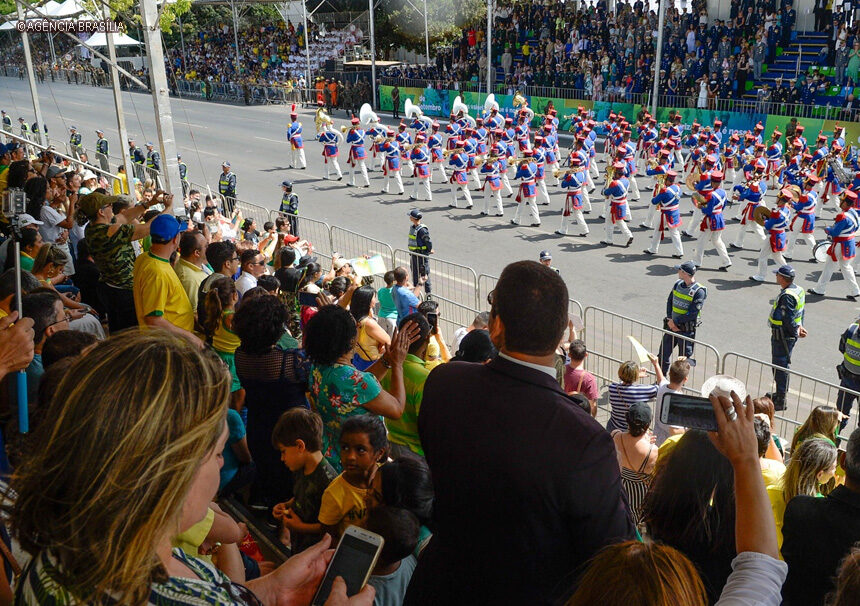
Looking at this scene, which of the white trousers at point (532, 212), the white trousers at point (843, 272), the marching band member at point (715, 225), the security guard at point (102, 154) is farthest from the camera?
the security guard at point (102, 154)

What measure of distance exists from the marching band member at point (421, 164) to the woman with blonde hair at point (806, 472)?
16.5 metres

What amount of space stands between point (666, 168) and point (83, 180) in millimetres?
10354

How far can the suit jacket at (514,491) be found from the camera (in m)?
2.02

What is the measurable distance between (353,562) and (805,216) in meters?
13.9

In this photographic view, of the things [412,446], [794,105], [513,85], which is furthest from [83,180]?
[513,85]

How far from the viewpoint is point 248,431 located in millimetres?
4117

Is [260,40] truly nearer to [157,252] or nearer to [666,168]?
[666,168]

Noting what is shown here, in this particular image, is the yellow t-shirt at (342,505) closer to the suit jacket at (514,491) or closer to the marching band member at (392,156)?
the suit jacket at (514,491)

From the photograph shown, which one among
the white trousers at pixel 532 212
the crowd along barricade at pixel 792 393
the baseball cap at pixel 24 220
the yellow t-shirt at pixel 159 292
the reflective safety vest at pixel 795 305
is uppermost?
the baseball cap at pixel 24 220

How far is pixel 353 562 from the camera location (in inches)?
83.0

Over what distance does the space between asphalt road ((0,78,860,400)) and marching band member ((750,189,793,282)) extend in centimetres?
31

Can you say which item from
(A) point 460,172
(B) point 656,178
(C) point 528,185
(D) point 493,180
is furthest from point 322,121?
(B) point 656,178

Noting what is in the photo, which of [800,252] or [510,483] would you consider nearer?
[510,483]

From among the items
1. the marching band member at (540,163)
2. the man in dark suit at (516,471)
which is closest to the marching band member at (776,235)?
the marching band member at (540,163)
